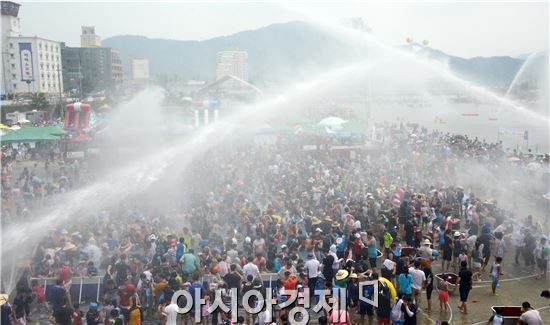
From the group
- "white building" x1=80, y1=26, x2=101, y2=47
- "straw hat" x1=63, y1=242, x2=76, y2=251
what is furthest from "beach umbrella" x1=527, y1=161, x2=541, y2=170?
"white building" x1=80, y1=26, x2=101, y2=47

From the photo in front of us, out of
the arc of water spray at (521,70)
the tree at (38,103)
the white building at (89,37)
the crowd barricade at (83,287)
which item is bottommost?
the crowd barricade at (83,287)

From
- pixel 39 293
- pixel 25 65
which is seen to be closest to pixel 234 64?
pixel 25 65

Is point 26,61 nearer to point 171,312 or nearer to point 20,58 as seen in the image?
point 20,58

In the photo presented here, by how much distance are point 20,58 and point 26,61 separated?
135 cm

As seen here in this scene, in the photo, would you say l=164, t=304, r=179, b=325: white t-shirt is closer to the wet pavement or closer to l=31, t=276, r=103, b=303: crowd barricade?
l=31, t=276, r=103, b=303: crowd barricade

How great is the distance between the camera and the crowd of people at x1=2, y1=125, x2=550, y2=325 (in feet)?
32.5

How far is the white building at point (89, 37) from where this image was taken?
17875 centimetres

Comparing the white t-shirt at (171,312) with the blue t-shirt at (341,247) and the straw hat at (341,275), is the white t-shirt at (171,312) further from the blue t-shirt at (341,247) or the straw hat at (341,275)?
the blue t-shirt at (341,247)

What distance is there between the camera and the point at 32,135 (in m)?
28.8

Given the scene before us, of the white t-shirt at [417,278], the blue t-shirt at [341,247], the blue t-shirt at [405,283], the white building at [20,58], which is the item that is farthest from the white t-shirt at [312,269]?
the white building at [20,58]

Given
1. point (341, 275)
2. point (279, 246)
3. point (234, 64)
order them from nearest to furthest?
point (341, 275), point (279, 246), point (234, 64)

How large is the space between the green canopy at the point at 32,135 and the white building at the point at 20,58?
75.9 metres

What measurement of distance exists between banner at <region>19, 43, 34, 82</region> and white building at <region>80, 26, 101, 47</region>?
79.3 meters

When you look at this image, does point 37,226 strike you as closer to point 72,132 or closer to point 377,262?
point 377,262
